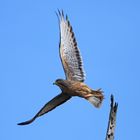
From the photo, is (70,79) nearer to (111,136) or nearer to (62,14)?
(62,14)

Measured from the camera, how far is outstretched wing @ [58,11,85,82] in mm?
13891

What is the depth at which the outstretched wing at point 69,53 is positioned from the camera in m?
13.9

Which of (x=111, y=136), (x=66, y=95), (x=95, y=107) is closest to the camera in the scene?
(x=111, y=136)

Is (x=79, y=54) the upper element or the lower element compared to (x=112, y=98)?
upper

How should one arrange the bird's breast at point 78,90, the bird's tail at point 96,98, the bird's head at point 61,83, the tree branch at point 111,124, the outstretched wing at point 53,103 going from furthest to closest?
the outstretched wing at point 53,103
the bird's head at point 61,83
the bird's breast at point 78,90
the bird's tail at point 96,98
the tree branch at point 111,124

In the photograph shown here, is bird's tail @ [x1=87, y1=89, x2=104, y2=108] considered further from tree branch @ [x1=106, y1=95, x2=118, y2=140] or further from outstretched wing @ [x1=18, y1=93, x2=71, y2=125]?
tree branch @ [x1=106, y1=95, x2=118, y2=140]

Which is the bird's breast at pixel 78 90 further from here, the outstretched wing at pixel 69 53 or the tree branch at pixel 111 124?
the tree branch at pixel 111 124

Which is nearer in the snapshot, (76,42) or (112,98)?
(112,98)

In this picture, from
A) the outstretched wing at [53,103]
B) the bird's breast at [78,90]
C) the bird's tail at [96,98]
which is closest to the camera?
the bird's tail at [96,98]

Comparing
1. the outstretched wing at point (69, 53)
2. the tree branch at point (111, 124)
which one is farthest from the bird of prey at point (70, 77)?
the tree branch at point (111, 124)

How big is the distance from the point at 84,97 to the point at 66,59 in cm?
157

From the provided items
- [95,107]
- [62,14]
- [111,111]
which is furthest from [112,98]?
[62,14]

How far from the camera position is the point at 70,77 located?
1395 centimetres

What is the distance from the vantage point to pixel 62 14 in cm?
1420
